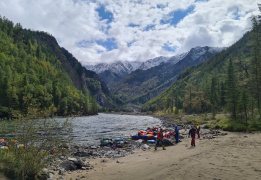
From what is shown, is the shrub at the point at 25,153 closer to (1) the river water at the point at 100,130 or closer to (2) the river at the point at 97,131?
(2) the river at the point at 97,131

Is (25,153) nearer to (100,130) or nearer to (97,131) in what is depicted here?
(97,131)

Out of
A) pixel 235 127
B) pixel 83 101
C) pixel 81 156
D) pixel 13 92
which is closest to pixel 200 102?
pixel 235 127

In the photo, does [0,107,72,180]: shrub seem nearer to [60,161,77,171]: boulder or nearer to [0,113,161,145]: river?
[0,113,161,145]: river

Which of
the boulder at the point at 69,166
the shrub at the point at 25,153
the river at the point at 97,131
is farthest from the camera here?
the river at the point at 97,131

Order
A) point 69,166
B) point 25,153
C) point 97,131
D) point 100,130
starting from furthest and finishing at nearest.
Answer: point 100,130 → point 97,131 → point 69,166 → point 25,153

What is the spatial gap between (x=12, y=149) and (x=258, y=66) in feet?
152

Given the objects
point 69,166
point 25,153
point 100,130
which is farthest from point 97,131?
point 25,153

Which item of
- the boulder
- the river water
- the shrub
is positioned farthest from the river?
the boulder

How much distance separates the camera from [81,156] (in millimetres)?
18672

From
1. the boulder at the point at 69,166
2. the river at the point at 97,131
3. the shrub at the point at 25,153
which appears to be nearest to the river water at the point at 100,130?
the river at the point at 97,131

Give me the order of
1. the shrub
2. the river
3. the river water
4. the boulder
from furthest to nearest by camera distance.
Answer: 1. the river water
2. the river
3. the boulder
4. the shrub

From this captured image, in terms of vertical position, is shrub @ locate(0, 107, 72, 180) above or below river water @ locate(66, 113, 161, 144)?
above

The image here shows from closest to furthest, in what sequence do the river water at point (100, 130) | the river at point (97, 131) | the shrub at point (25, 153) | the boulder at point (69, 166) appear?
1. the shrub at point (25, 153)
2. the boulder at point (69, 166)
3. the river at point (97, 131)
4. the river water at point (100, 130)

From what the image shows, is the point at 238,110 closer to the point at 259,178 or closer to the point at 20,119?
the point at 259,178
